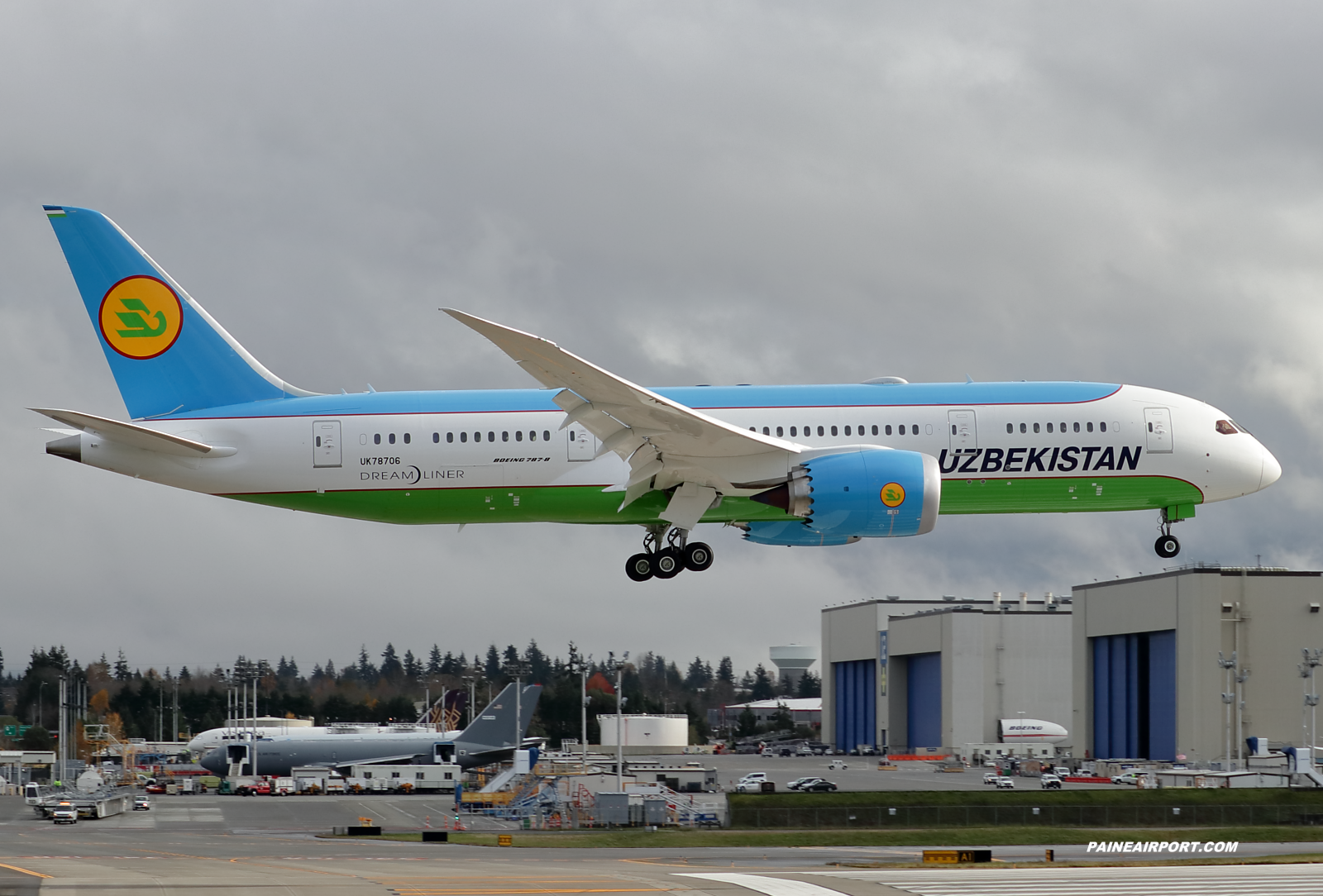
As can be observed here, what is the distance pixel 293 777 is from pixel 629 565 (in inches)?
2800

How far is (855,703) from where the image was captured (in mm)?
174750

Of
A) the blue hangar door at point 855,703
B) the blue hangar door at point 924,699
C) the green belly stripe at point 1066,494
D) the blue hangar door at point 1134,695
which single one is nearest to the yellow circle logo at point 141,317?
the green belly stripe at point 1066,494

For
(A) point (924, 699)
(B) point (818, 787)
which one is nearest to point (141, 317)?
(B) point (818, 787)

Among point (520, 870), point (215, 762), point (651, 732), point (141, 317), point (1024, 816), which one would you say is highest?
point (141, 317)

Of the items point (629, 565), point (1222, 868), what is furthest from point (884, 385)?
point (1222, 868)

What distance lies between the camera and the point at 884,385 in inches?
1692

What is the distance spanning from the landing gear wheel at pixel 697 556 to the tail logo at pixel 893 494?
687 centimetres

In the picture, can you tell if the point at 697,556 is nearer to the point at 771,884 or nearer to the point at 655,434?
the point at 655,434

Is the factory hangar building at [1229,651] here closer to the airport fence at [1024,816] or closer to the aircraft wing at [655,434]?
the airport fence at [1024,816]

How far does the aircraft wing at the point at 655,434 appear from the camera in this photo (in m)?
37.4

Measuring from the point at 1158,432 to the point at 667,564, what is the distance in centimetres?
1486

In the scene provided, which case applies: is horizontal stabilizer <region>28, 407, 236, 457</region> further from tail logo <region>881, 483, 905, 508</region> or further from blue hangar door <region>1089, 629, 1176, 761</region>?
blue hangar door <region>1089, 629, 1176, 761</region>

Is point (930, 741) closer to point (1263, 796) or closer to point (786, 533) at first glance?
point (1263, 796)

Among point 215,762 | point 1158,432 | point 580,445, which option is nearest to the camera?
point 580,445
